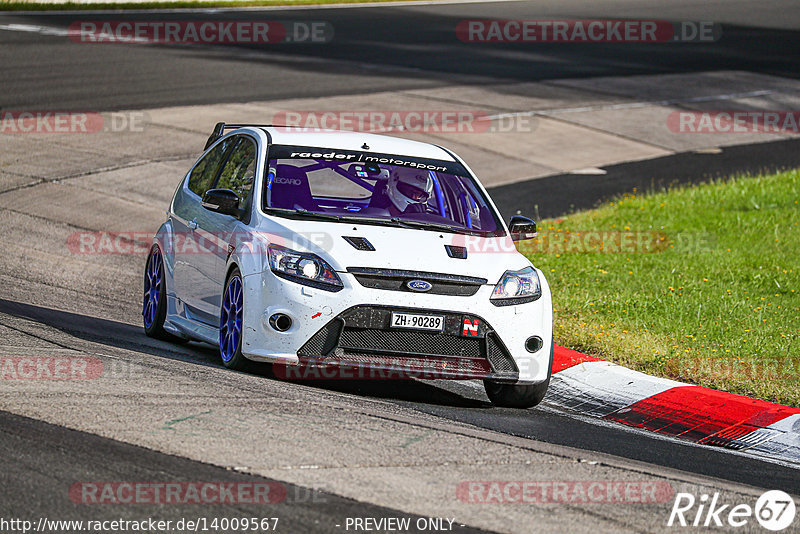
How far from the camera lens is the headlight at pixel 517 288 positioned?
7965mm

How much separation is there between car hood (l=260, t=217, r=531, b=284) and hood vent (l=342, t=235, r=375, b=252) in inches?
0.7

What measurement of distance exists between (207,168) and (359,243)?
2.35 m

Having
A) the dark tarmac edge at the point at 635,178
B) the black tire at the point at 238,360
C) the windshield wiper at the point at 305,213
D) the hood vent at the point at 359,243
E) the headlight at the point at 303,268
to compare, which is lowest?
the dark tarmac edge at the point at 635,178

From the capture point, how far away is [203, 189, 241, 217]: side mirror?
8.54 metres

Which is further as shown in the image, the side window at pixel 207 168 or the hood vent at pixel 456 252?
the side window at pixel 207 168

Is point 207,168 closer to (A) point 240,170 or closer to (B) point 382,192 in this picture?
(A) point 240,170

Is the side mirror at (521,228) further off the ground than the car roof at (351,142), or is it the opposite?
the car roof at (351,142)

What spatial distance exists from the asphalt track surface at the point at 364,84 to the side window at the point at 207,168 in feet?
4.06

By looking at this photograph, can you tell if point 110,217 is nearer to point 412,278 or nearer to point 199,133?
point 199,133

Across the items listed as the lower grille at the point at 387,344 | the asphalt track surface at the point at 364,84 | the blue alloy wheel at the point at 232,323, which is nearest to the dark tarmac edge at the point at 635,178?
the asphalt track surface at the point at 364,84

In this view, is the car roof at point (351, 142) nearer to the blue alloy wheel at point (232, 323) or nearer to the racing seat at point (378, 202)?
the racing seat at point (378, 202)

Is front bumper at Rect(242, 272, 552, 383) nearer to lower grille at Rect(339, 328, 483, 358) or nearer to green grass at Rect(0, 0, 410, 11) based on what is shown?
lower grille at Rect(339, 328, 483, 358)

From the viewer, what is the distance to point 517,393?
328 inches

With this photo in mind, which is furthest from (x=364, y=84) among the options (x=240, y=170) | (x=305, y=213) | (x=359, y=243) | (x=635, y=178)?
(x=359, y=243)
